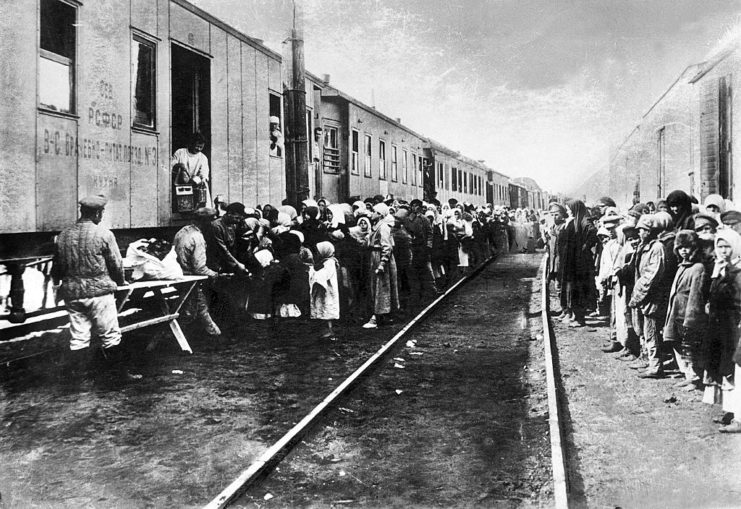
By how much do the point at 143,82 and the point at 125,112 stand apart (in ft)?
2.25

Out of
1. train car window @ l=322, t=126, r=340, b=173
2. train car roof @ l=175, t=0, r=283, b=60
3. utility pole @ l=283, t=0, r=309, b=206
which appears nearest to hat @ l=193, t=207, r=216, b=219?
train car roof @ l=175, t=0, r=283, b=60

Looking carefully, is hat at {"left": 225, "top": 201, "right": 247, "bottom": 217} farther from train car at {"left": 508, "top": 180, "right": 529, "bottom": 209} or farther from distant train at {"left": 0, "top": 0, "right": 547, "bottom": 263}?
train car at {"left": 508, "top": 180, "right": 529, "bottom": 209}

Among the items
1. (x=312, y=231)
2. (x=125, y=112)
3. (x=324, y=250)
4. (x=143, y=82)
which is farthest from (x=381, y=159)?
(x=125, y=112)

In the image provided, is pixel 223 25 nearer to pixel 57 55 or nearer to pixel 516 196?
pixel 57 55

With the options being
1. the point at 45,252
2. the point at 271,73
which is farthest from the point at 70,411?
the point at 271,73

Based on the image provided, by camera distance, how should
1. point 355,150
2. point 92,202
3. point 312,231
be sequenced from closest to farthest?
point 92,202 < point 312,231 < point 355,150

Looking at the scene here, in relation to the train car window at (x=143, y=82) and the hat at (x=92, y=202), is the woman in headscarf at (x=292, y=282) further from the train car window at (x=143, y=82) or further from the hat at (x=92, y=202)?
the hat at (x=92, y=202)

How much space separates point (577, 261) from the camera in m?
9.43

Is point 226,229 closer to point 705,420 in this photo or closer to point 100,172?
point 100,172

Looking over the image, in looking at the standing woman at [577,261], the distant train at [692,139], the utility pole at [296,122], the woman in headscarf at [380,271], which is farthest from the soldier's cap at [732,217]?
the utility pole at [296,122]

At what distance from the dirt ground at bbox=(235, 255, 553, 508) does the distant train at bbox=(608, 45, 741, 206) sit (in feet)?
12.4

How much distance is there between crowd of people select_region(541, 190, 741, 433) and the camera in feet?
14.3

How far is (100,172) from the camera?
→ 6613 millimetres

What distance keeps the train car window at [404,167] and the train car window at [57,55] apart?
19.9 m
